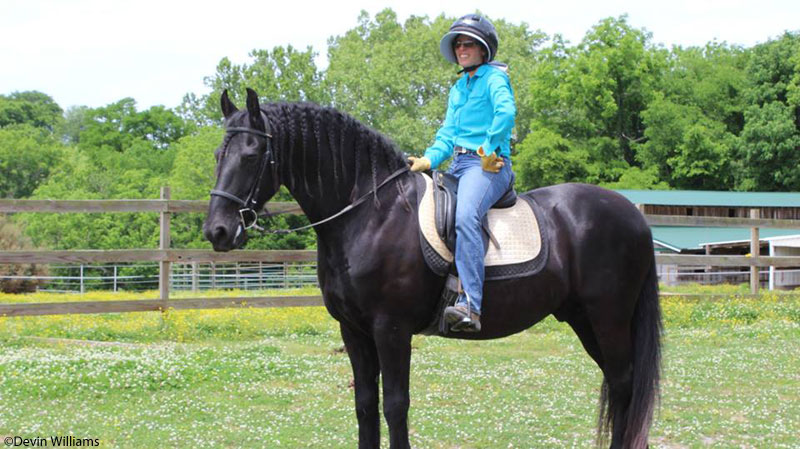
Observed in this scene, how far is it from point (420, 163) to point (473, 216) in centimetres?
49

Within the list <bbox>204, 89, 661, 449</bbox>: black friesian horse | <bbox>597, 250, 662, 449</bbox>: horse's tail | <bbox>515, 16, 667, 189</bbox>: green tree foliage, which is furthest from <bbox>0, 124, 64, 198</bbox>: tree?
<bbox>597, 250, 662, 449</bbox>: horse's tail

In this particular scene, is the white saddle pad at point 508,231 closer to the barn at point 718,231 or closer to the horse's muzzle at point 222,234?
the horse's muzzle at point 222,234

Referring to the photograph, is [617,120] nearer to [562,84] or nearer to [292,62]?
[562,84]

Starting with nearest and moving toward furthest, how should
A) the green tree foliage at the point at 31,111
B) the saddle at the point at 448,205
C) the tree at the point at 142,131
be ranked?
the saddle at the point at 448,205
the tree at the point at 142,131
the green tree foliage at the point at 31,111

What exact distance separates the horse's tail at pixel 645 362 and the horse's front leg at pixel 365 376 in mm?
1655

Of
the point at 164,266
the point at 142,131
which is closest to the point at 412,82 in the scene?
the point at 142,131

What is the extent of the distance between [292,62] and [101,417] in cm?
4175

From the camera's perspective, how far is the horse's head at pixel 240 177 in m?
3.89

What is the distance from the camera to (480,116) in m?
4.55

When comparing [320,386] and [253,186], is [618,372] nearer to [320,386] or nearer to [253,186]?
[253,186]

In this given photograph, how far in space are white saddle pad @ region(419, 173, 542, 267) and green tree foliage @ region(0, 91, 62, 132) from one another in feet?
267

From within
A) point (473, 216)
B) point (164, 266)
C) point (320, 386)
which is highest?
point (473, 216)

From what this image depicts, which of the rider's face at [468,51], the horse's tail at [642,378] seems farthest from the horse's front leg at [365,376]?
the rider's face at [468,51]

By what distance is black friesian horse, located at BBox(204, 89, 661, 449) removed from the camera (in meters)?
4.08
